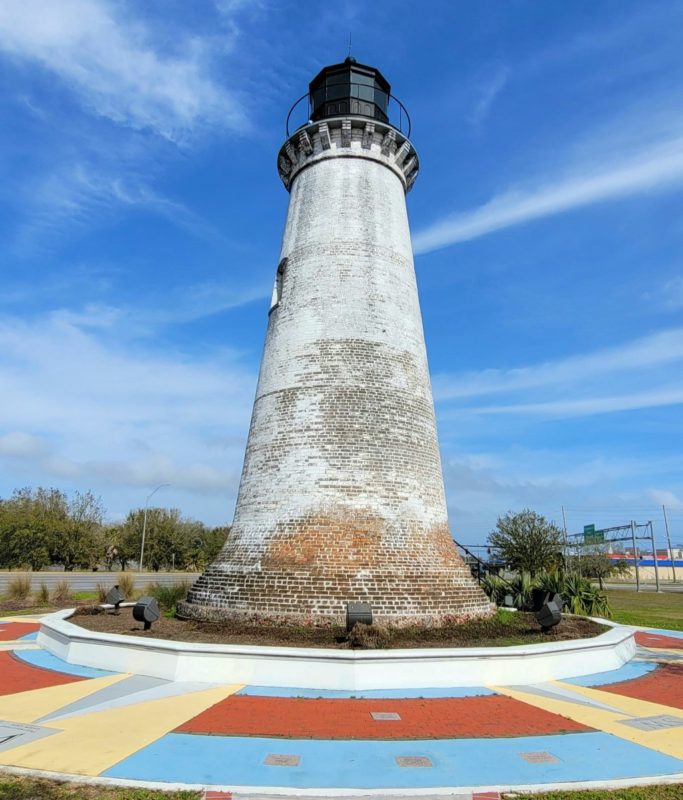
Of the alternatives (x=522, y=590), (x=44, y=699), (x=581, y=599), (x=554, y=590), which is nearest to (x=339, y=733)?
(x=44, y=699)

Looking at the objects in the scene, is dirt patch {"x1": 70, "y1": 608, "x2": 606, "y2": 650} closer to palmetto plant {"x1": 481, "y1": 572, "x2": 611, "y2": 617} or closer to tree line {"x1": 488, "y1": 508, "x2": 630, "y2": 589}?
palmetto plant {"x1": 481, "y1": 572, "x2": 611, "y2": 617}

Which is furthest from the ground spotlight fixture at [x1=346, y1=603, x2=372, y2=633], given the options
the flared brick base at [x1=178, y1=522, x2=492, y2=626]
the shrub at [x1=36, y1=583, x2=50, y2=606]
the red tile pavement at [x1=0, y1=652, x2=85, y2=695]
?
the shrub at [x1=36, y1=583, x2=50, y2=606]

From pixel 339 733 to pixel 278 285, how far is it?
1076 centimetres

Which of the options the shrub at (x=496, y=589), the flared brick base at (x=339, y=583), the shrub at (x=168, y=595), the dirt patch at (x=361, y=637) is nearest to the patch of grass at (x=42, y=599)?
the shrub at (x=168, y=595)

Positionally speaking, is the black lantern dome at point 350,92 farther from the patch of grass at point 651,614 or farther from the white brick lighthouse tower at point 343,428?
the patch of grass at point 651,614

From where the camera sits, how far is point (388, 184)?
1516 cm

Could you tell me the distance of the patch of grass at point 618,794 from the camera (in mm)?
4727

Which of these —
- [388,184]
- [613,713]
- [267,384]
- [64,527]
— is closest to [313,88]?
[388,184]

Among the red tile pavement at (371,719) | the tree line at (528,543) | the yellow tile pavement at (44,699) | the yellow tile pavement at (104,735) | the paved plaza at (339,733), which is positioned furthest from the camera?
the tree line at (528,543)

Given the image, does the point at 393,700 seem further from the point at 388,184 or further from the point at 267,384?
the point at 388,184

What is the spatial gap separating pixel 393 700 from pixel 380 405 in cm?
603

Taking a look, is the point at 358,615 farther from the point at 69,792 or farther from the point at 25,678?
the point at 69,792

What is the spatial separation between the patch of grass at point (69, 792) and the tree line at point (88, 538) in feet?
141

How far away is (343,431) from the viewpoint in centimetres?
1195
